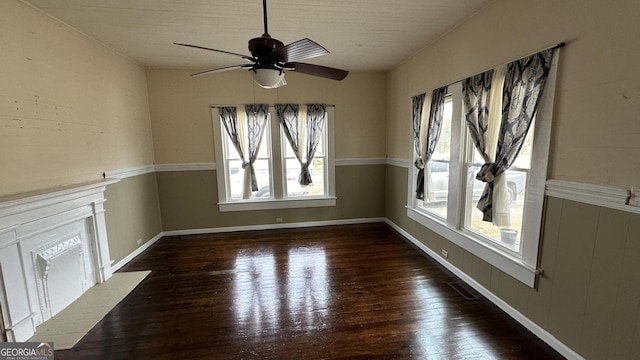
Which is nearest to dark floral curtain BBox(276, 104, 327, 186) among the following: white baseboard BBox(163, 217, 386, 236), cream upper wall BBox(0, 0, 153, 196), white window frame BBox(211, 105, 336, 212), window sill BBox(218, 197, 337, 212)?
white window frame BBox(211, 105, 336, 212)

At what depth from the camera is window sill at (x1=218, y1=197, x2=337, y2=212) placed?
4.77 meters

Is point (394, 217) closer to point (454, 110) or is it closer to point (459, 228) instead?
point (459, 228)

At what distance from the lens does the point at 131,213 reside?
150 inches

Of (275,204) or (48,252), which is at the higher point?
(48,252)

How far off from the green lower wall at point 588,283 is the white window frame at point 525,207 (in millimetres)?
84

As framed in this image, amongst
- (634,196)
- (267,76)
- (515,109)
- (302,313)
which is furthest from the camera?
(302,313)

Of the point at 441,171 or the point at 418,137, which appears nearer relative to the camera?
the point at 441,171

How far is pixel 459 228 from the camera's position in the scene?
10.2ft

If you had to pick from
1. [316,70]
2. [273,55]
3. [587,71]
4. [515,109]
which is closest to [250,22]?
[316,70]

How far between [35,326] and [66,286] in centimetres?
43

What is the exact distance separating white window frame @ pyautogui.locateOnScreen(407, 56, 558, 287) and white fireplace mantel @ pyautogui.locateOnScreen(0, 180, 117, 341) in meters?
4.05

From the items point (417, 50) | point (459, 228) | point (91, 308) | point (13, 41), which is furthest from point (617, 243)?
point (13, 41)

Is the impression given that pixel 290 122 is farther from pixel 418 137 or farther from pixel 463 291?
pixel 463 291

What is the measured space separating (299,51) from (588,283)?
2.51 metres
